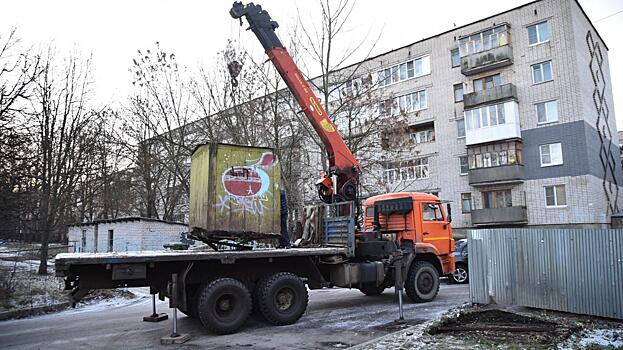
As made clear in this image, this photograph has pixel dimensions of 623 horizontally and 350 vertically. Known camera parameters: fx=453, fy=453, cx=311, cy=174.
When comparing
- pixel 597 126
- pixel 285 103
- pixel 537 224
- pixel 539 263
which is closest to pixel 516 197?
pixel 537 224

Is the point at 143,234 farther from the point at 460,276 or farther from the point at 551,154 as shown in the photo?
the point at 551,154

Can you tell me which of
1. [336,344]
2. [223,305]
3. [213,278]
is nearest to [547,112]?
[336,344]

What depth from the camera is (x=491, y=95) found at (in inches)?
1209

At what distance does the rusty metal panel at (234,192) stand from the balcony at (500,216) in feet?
79.6

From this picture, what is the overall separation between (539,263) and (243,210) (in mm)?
5589

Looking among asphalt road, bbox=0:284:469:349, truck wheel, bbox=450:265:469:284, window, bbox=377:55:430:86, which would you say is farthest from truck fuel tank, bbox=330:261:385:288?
window, bbox=377:55:430:86

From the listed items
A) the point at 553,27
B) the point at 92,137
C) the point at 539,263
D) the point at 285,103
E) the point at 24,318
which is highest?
the point at 553,27

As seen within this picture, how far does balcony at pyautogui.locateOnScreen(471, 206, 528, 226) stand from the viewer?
1147 inches

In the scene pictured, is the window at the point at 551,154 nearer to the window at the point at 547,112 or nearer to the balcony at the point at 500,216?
the window at the point at 547,112

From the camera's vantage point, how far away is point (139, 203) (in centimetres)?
3619

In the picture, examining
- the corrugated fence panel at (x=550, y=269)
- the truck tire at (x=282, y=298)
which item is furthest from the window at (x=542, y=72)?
the truck tire at (x=282, y=298)

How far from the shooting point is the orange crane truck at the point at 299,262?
751cm

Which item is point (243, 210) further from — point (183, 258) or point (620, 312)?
point (620, 312)

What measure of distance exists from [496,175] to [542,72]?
738cm
